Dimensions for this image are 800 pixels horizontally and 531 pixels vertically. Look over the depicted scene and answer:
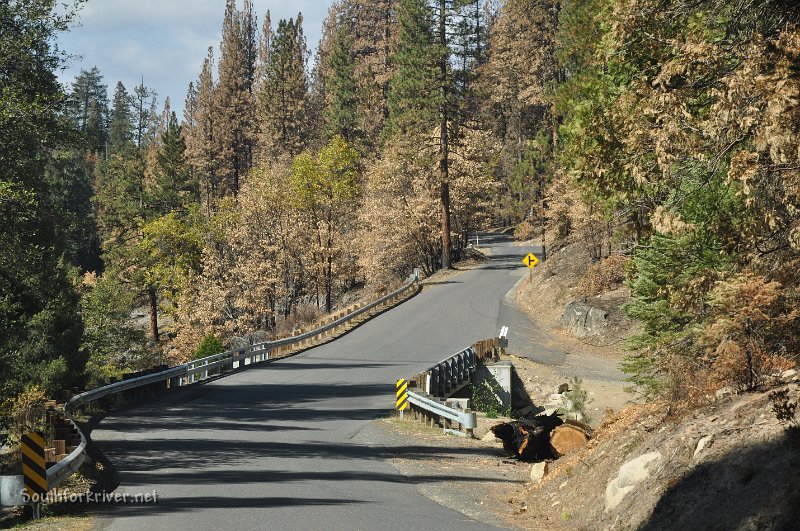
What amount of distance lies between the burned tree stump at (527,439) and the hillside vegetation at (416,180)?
2.43 m

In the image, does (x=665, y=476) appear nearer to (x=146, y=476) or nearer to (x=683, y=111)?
(x=683, y=111)

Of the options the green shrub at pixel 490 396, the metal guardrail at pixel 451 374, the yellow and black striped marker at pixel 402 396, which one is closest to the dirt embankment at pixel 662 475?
the yellow and black striped marker at pixel 402 396

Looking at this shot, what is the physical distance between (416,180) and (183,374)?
35.8 meters

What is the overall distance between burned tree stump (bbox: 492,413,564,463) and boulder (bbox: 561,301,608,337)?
2020cm

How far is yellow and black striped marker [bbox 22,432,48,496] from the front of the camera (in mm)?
10859

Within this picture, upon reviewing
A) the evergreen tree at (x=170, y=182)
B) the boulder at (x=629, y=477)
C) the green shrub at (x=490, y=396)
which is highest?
the evergreen tree at (x=170, y=182)

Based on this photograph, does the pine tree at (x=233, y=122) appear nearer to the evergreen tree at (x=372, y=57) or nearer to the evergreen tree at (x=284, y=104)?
the evergreen tree at (x=284, y=104)

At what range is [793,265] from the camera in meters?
12.5

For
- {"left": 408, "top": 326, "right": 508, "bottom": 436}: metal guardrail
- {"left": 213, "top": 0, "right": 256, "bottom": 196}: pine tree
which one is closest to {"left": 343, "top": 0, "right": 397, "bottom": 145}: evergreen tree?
{"left": 213, "top": 0, "right": 256, "bottom": 196}: pine tree

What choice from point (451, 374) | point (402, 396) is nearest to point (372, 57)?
point (451, 374)

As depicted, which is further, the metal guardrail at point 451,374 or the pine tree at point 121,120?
the pine tree at point 121,120

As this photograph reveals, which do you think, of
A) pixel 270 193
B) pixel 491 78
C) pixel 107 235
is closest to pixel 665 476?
pixel 270 193

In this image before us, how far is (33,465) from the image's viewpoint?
36.0 feet

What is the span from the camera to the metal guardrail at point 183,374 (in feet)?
39.6
